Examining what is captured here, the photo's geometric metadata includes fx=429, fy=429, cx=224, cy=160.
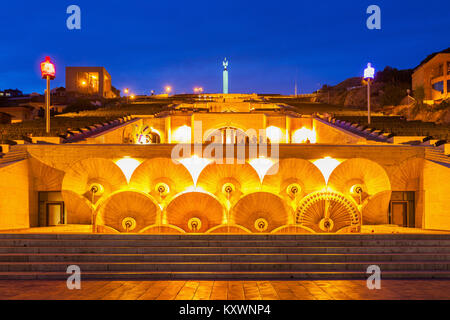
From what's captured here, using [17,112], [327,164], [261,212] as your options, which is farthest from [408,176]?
[17,112]

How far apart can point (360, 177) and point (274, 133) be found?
1251 cm

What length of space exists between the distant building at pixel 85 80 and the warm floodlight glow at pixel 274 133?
48888 millimetres

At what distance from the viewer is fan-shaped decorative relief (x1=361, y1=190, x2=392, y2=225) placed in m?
13.7

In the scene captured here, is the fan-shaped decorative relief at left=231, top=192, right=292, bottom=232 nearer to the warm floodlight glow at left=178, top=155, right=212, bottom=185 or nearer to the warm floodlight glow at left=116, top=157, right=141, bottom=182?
the warm floodlight glow at left=178, top=155, right=212, bottom=185

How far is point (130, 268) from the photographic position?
811cm

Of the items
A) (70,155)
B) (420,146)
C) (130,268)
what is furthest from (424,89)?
(130,268)

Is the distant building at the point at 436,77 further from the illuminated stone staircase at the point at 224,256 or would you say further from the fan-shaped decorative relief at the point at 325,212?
the illuminated stone staircase at the point at 224,256

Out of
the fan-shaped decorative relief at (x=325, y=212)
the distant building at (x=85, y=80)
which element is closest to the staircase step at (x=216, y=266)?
the fan-shaped decorative relief at (x=325, y=212)

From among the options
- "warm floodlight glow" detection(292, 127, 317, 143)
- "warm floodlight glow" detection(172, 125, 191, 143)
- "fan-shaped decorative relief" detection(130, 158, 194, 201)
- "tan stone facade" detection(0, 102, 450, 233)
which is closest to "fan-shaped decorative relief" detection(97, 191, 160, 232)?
"tan stone facade" detection(0, 102, 450, 233)

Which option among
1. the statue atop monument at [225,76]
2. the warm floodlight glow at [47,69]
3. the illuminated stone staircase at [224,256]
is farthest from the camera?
the statue atop monument at [225,76]

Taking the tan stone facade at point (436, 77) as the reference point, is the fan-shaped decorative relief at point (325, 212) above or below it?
below

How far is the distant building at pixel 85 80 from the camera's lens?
227 ft

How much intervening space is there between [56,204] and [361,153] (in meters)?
10.8

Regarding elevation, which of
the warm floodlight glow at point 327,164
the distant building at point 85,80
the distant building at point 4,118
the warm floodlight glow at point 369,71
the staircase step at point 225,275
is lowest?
the staircase step at point 225,275
